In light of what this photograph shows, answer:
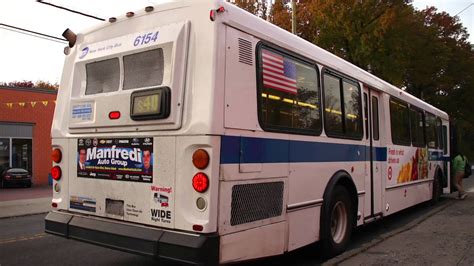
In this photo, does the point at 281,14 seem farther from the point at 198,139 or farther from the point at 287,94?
the point at 198,139

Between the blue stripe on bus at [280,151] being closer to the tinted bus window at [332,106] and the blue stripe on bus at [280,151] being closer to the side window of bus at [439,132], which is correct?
the tinted bus window at [332,106]

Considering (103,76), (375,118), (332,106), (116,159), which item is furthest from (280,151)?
(375,118)

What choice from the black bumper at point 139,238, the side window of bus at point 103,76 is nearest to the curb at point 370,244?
the black bumper at point 139,238

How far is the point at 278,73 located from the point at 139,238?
2.41 m

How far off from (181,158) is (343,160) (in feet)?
10.1

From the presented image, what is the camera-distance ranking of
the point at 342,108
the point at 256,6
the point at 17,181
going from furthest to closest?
the point at 17,181, the point at 256,6, the point at 342,108

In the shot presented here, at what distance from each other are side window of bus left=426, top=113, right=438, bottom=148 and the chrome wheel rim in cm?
618

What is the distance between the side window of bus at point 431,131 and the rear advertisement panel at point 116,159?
9.18 meters

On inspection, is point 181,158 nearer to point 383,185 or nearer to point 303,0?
point 383,185

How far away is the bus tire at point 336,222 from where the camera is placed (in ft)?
20.3

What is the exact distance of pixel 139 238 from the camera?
15.3 ft

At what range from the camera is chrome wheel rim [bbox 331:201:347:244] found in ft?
21.9

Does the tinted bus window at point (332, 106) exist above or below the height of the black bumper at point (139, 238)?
above

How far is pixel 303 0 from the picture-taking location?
20.2 meters
